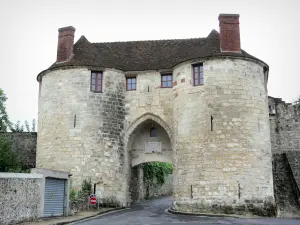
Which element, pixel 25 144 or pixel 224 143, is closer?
pixel 224 143

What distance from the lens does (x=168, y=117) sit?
22.7 metres

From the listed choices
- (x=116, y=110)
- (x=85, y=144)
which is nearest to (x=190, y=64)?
(x=116, y=110)

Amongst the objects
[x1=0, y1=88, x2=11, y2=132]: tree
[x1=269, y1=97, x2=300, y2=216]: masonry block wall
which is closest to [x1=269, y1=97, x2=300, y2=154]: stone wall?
[x1=269, y1=97, x2=300, y2=216]: masonry block wall

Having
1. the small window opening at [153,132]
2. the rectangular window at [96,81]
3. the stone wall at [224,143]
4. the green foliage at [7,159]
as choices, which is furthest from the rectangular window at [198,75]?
Result: the green foliage at [7,159]

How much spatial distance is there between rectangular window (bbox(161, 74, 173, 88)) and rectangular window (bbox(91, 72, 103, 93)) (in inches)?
136

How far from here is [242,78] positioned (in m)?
20.1

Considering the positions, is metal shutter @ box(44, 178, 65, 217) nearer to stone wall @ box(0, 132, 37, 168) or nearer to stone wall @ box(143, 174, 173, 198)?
stone wall @ box(0, 132, 37, 168)

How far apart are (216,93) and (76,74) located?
7.78 metres

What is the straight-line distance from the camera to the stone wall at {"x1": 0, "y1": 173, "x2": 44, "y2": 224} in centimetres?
1355

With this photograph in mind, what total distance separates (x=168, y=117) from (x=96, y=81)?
14.6ft

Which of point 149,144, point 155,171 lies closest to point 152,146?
point 149,144

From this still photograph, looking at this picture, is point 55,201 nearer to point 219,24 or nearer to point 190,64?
point 190,64

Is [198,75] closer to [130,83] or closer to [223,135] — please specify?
[223,135]

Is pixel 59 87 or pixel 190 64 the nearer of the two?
pixel 190 64
